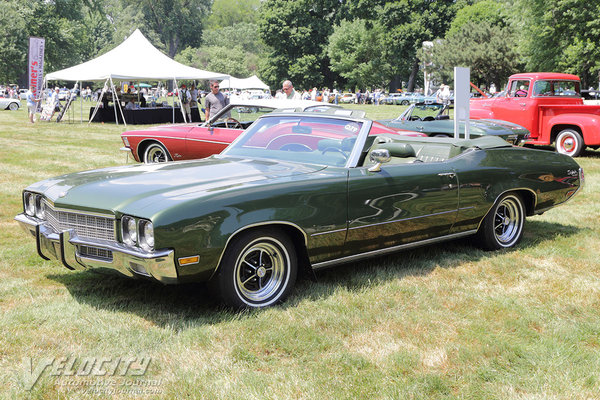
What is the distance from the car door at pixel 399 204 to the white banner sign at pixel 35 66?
2535 cm

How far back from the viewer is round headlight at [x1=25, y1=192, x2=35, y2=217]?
4633mm

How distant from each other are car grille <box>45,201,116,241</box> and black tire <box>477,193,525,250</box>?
3.36 meters

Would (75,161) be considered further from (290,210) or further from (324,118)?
(290,210)

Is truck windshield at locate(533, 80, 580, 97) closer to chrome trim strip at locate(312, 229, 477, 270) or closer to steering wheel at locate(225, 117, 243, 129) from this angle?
steering wheel at locate(225, 117, 243, 129)

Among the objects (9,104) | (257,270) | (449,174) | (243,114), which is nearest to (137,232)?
(257,270)

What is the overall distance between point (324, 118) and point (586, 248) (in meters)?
2.90

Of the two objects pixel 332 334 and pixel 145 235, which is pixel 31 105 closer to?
pixel 145 235

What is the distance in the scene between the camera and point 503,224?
19.7ft

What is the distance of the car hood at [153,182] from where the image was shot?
3.92 meters

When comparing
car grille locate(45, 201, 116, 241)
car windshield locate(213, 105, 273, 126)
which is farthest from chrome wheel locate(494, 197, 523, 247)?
car windshield locate(213, 105, 273, 126)

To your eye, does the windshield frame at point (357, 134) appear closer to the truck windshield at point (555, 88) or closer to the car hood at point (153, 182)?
the car hood at point (153, 182)

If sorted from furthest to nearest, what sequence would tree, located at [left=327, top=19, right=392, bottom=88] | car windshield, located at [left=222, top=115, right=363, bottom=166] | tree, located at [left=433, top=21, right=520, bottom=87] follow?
tree, located at [left=327, top=19, right=392, bottom=88], tree, located at [left=433, top=21, right=520, bottom=87], car windshield, located at [left=222, top=115, right=363, bottom=166]

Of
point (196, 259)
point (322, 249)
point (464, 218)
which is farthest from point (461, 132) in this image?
point (196, 259)

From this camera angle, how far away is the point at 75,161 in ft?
41.2
